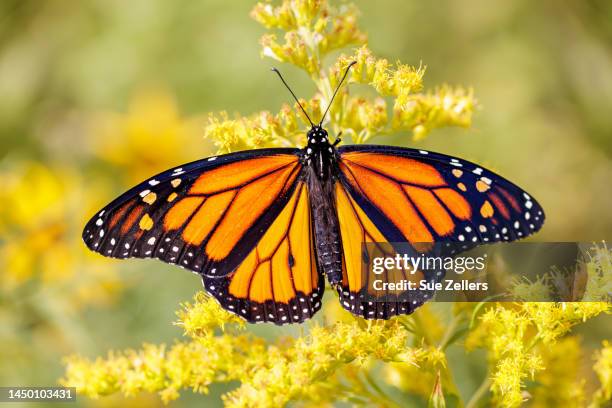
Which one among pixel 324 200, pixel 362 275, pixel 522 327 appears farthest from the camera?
pixel 324 200

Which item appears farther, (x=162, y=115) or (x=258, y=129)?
(x=162, y=115)

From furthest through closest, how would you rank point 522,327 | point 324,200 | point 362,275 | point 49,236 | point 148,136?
point 148,136 → point 49,236 → point 324,200 → point 362,275 → point 522,327

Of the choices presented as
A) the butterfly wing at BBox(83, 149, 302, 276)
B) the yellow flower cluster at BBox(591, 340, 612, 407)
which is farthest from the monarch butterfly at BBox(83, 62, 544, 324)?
the yellow flower cluster at BBox(591, 340, 612, 407)

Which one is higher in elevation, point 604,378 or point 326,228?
point 326,228

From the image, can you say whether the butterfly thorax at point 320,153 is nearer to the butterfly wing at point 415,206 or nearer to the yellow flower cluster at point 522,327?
the butterfly wing at point 415,206

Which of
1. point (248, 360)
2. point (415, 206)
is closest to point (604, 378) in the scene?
point (415, 206)

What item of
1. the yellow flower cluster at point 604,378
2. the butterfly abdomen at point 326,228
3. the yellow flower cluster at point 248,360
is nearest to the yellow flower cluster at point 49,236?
the yellow flower cluster at point 248,360

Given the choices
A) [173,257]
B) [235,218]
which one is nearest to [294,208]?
[235,218]

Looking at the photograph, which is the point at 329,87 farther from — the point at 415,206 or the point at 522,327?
the point at 522,327
